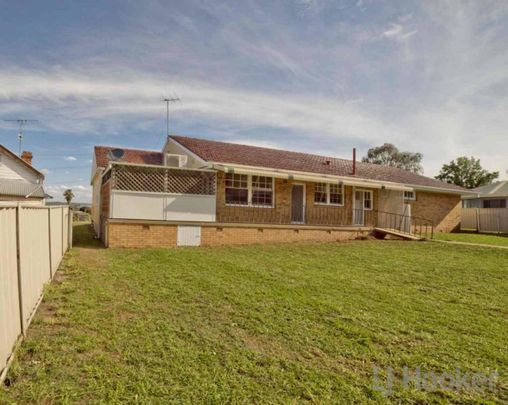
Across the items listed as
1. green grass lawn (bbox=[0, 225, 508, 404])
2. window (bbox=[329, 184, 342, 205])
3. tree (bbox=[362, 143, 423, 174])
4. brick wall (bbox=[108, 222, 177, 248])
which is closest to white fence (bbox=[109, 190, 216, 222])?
brick wall (bbox=[108, 222, 177, 248])

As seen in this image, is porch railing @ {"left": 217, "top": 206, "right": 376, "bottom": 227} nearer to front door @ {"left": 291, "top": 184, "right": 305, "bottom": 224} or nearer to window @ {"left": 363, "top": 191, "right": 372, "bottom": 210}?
front door @ {"left": 291, "top": 184, "right": 305, "bottom": 224}

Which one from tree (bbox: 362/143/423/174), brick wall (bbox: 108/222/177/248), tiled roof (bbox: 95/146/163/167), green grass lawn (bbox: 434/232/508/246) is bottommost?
green grass lawn (bbox: 434/232/508/246)

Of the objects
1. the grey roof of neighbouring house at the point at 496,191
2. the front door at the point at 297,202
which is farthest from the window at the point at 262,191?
the grey roof of neighbouring house at the point at 496,191

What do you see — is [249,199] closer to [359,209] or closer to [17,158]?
[359,209]

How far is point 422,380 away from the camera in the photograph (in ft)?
11.5

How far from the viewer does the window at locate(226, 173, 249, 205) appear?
614 inches

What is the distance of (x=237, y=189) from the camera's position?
15836 mm

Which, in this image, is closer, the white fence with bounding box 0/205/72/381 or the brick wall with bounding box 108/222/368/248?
the white fence with bounding box 0/205/72/381

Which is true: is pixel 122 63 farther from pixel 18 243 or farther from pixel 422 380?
pixel 422 380

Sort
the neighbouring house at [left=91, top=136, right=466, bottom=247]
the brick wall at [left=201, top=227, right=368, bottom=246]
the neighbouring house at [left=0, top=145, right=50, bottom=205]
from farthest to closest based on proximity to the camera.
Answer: the neighbouring house at [left=0, top=145, right=50, bottom=205] < the brick wall at [left=201, top=227, right=368, bottom=246] < the neighbouring house at [left=91, top=136, right=466, bottom=247]

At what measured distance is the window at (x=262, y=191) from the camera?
1622cm

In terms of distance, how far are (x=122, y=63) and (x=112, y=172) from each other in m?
4.78

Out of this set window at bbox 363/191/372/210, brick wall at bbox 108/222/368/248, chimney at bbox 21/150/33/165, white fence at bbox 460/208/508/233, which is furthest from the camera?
chimney at bbox 21/150/33/165

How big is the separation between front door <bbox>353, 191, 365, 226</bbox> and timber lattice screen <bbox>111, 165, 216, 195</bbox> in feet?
30.9
